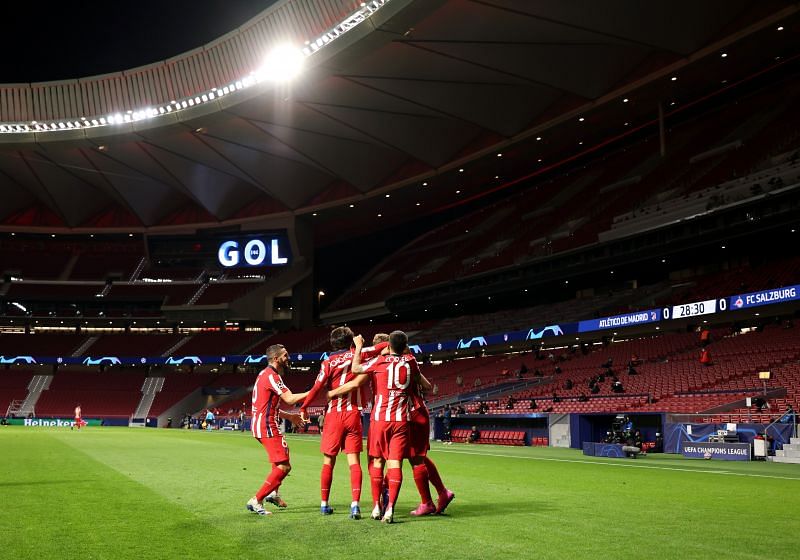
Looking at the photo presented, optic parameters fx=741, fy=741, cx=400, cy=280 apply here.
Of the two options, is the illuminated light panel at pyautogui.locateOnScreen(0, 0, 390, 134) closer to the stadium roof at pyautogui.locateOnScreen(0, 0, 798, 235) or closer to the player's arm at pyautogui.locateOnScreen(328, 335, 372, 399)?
the stadium roof at pyautogui.locateOnScreen(0, 0, 798, 235)

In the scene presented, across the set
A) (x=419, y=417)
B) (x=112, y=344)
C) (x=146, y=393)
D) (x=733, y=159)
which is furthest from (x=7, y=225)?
(x=419, y=417)

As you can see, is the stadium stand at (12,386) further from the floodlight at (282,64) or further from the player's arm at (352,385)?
the player's arm at (352,385)

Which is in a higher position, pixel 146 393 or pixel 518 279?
pixel 518 279

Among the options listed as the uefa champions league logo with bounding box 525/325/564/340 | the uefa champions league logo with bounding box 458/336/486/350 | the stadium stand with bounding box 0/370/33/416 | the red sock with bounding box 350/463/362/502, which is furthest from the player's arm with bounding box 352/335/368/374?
the stadium stand with bounding box 0/370/33/416

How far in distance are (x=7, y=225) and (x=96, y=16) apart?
26.5 meters

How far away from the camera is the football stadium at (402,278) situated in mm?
8383

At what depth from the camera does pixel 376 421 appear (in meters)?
8.14

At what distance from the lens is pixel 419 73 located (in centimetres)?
3647

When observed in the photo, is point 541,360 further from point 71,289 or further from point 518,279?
point 71,289

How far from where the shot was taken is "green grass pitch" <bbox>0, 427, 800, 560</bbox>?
6.30m

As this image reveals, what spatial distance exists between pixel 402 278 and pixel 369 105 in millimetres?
21052

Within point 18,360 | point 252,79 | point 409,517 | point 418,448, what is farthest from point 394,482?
point 18,360

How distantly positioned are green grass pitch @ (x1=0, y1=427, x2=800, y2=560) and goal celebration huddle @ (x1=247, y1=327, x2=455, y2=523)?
34 centimetres

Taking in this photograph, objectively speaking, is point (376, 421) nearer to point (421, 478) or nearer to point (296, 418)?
point (421, 478)
